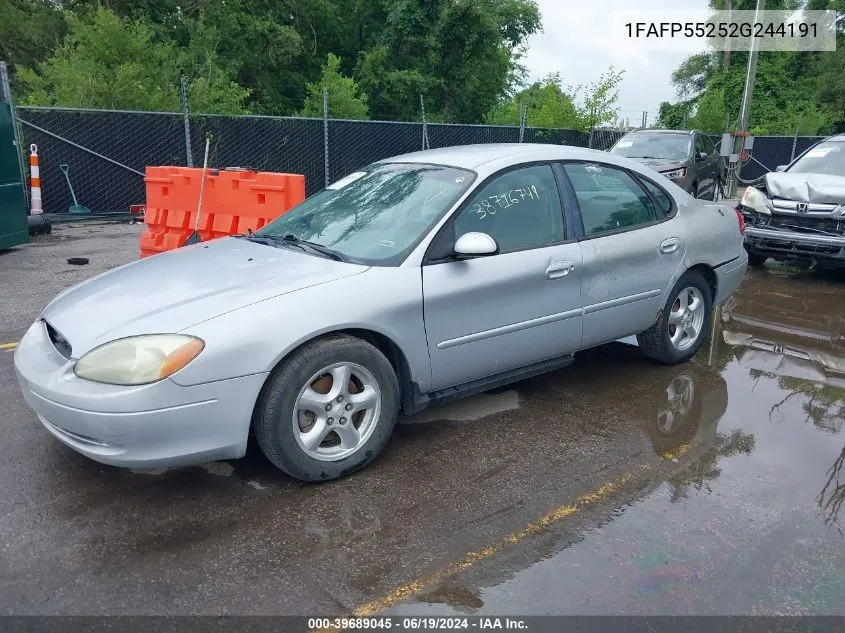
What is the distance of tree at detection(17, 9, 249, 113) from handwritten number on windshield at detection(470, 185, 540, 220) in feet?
37.8

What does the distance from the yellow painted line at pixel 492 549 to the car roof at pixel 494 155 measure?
6.36 ft

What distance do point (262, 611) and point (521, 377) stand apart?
2.16m

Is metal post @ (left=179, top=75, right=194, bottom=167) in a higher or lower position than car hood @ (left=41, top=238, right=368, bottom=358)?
higher

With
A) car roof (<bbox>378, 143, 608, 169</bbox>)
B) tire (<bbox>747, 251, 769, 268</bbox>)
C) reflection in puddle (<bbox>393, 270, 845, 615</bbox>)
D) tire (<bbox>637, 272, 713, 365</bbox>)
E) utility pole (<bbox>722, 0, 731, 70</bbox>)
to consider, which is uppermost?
utility pole (<bbox>722, 0, 731, 70</bbox>)

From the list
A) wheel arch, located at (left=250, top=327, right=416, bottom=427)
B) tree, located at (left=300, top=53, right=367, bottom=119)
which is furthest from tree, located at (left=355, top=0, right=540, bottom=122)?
wheel arch, located at (left=250, top=327, right=416, bottom=427)

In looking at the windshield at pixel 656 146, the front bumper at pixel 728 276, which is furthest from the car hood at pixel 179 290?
the windshield at pixel 656 146

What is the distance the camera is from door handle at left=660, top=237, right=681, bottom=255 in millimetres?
4844

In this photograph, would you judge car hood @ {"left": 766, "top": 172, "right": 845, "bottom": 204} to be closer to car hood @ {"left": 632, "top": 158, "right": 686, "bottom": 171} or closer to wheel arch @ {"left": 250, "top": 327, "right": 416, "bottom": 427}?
car hood @ {"left": 632, "top": 158, "right": 686, "bottom": 171}

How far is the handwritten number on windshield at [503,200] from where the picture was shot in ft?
13.3

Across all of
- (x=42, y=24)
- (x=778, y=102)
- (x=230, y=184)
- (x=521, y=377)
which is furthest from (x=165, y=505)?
(x=778, y=102)

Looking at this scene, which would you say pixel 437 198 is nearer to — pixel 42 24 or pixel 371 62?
pixel 371 62

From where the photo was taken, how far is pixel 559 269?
13.8 feet

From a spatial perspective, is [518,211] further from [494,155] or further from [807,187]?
[807,187]

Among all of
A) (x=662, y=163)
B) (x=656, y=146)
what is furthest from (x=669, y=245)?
(x=656, y=146)
